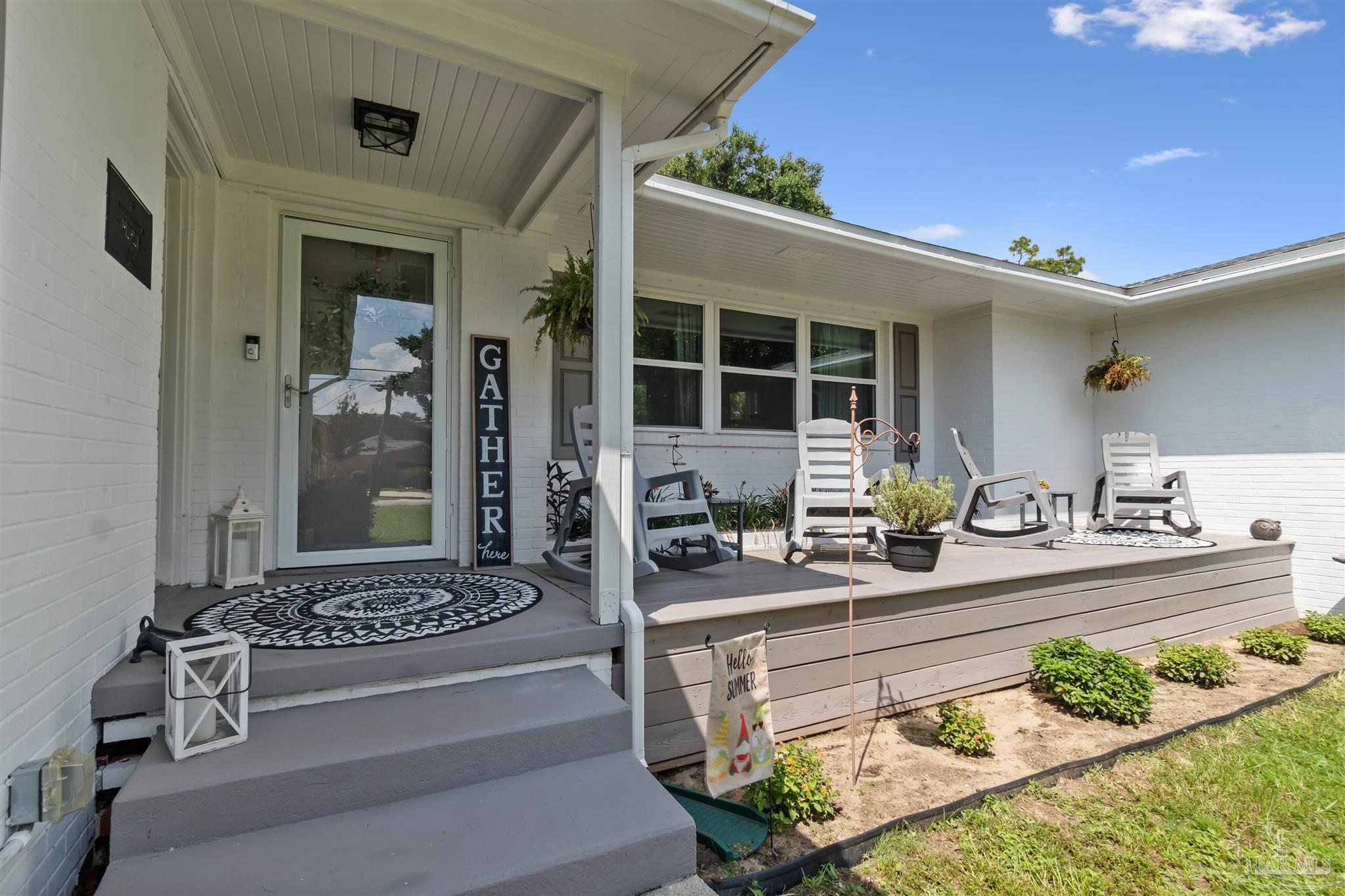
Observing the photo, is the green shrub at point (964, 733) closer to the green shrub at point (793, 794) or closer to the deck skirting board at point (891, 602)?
the deck skirting board at point (891, 602)

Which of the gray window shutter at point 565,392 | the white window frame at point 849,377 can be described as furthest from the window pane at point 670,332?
the white window frame at point 849,377

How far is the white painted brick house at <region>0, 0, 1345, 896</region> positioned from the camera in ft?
4.97

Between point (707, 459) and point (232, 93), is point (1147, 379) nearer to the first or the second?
point (707, 459)

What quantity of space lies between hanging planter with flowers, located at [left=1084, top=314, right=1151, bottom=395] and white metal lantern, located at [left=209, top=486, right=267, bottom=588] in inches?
282

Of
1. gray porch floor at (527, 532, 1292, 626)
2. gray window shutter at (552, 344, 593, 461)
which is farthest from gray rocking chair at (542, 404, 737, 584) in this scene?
gray window shutter at (552, 344, 593, 461)

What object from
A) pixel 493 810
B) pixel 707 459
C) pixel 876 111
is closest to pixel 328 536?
pixel 493 810

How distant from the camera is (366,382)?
11.8 ft

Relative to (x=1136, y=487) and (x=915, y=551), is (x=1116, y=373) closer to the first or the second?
(x=1136, y=487)

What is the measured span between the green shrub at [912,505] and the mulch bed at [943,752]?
3.34 feet

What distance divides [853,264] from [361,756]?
4685mm

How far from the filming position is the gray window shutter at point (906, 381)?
6383 mm

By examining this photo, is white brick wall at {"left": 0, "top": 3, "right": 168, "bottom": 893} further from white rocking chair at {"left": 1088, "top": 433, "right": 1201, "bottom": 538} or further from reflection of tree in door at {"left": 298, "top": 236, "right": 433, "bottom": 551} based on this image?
white rocking chair at {"left": 1088, "top": 433, "right": 1201, "bottom": 538}

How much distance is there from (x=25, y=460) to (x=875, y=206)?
13.8 m

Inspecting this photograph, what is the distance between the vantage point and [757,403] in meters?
5.80
